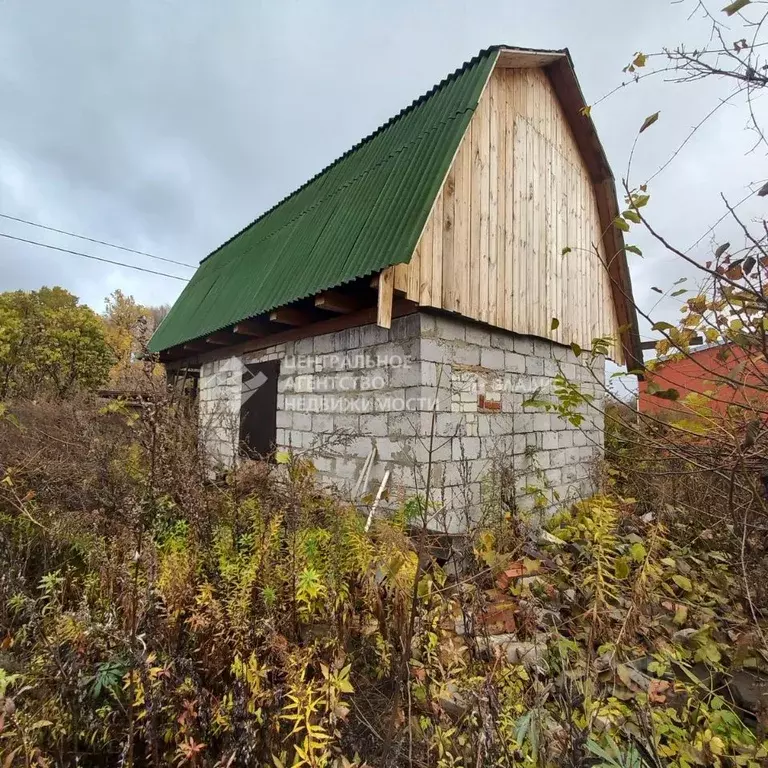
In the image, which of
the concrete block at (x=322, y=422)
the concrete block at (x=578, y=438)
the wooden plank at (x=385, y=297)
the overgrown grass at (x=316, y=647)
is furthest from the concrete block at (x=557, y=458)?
the wooden plank at (x=385, y=297)

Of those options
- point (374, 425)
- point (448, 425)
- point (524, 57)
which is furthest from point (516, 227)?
point (374, 425)

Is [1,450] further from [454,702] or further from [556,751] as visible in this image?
[556,751]

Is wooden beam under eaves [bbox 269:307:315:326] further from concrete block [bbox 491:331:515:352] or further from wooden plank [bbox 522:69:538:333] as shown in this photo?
wooden plank [bbox 522:69:538:333]

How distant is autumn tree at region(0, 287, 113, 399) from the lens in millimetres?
11281

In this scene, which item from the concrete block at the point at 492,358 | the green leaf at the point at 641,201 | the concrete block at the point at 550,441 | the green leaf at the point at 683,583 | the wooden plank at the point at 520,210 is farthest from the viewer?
the concrete block at the point at 550,441

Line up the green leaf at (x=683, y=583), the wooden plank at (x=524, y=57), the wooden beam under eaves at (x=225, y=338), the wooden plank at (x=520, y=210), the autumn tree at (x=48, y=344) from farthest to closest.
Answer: the autumn tree at (x=48, y=344), the wooden beam under eaves at (x=225, y=338), the wooden plank at (x=520, y=210), the wooden plank at (x=524, y=57), the green leaf at (x=683, y=583)

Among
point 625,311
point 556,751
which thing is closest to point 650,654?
point 556,751

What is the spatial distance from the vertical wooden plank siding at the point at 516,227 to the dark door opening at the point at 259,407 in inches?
116

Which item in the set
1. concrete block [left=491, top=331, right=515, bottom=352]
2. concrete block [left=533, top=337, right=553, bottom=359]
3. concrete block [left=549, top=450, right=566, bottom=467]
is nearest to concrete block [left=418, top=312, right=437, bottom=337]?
concrete block [left=491, top=331, right=515, bottom=352]

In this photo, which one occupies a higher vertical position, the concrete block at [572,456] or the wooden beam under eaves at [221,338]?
the wooden beam under eaves at [221,338]

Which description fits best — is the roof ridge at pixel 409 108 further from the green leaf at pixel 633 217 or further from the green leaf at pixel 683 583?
the green leaf at pixel 683 583

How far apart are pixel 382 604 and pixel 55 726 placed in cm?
171

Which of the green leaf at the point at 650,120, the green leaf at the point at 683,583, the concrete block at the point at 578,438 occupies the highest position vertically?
the green leaf at the point at 650,120

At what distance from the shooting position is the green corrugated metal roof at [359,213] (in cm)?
430
